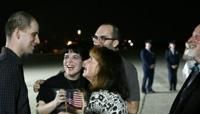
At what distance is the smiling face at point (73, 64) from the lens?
14.8 ft

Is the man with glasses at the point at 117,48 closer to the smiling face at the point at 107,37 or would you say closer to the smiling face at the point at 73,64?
the smiling face at the point at 107,37

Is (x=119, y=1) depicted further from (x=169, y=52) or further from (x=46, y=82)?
(x=46, y=82)

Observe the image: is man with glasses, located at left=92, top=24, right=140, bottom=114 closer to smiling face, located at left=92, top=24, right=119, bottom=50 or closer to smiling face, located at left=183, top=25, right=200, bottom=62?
smiling face, located at left=92, top=24, right=119, bottom=50

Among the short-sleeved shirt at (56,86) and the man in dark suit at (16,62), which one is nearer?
the man in dark suit at (16,62)

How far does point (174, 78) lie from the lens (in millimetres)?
14297

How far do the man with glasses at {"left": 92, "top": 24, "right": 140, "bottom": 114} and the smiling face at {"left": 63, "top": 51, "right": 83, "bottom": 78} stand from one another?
0.39 meters

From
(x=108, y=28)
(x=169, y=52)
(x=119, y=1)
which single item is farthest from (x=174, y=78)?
(x=119, y=1)

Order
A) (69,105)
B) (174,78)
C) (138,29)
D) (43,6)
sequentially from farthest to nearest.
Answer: (138,29), (43,6), (174,78), (69,105)

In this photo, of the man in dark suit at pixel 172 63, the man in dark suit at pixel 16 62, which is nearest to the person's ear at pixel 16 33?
the man in dark suit at pixel 16 62

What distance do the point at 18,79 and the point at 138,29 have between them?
65.6 metres

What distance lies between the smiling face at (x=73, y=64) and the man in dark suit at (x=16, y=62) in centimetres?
97

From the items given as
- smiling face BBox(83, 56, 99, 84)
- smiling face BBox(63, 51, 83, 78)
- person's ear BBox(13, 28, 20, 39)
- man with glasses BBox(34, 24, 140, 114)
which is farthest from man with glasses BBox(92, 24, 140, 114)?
person's ear BBox(13, 28, 20, 39)

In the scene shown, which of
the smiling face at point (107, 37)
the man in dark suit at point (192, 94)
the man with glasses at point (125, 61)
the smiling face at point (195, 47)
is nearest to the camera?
the man in dark suit at point (192, 94)

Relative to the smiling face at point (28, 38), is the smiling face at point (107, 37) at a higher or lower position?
lower
